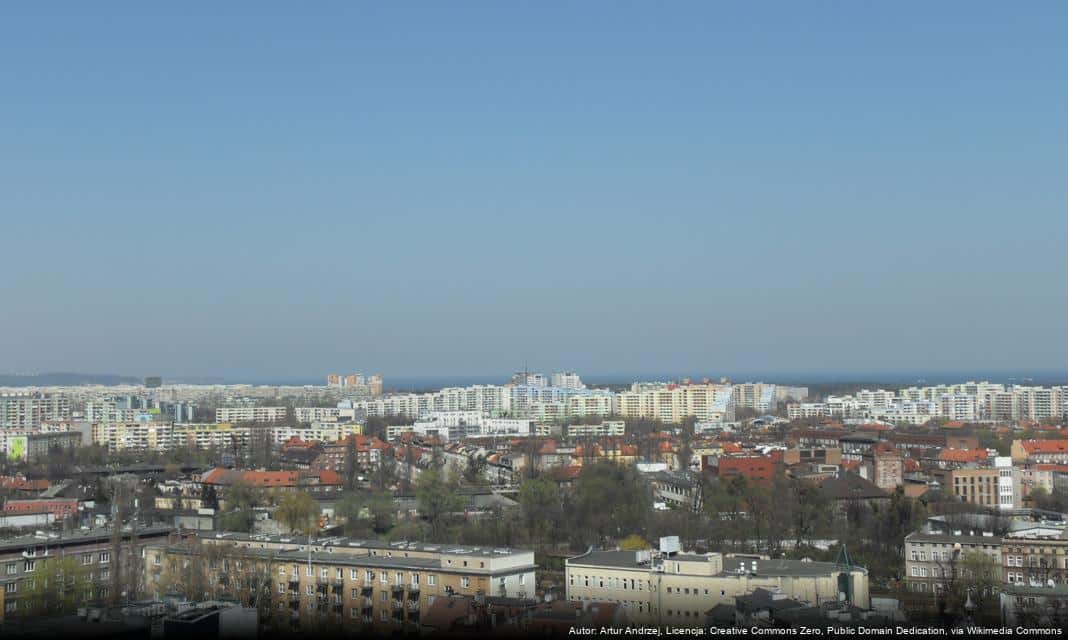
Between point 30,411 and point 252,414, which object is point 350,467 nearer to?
point 252,414

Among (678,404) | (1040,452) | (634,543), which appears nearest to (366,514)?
(634,543)

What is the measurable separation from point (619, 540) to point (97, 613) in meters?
5.95

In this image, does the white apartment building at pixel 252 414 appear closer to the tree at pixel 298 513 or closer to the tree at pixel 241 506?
the tree at pixel 241 506

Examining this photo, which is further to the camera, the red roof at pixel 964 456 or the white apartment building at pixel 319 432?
the white apartment building at pixel 319 432

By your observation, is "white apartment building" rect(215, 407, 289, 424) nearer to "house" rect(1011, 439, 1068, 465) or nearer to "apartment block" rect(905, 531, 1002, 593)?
"house" rect(1011, 439, 1068, 465)

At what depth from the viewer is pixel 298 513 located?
12273mm

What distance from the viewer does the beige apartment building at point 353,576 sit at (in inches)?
308

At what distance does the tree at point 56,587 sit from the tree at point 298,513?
2941 mm

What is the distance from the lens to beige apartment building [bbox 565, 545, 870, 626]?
7531 mm

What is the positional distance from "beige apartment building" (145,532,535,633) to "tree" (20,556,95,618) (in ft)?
1.36

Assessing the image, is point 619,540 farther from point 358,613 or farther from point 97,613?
point 97,613

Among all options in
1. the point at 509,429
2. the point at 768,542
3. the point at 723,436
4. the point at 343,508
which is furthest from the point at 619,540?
the point at 509,429

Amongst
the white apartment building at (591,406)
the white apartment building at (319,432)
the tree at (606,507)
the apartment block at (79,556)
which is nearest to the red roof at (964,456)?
the tree at (606,507)

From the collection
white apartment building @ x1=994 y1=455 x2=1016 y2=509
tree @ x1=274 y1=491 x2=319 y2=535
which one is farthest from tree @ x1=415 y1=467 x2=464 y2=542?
white apartment building @ x1=994 y1=455 x2=1016 y2=509
